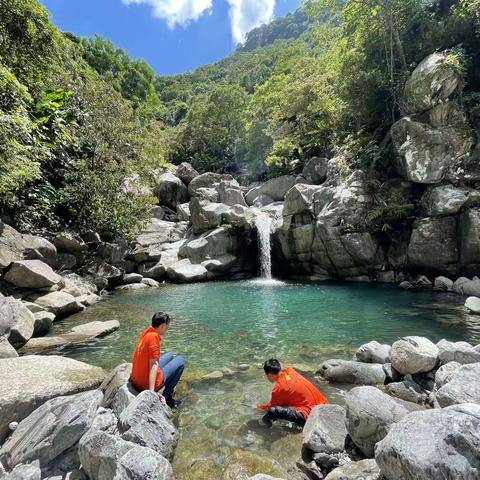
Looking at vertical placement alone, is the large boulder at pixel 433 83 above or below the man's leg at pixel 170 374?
above

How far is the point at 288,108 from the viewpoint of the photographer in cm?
3253

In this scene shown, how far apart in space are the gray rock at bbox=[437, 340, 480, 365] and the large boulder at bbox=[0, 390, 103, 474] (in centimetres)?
647

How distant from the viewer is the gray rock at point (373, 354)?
26.4 feet

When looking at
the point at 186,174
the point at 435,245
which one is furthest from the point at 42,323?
the point at 186,174

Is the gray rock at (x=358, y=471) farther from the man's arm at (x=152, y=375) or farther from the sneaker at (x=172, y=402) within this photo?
the sneaker at (x=172, y=402)

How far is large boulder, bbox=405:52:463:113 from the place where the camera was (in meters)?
19.5

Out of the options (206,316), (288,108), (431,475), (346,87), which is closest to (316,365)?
(431,475)

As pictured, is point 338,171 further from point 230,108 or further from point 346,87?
point 230,108

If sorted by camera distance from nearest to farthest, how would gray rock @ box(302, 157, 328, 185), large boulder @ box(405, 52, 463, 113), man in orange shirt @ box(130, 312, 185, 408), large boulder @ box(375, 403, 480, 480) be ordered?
large boulder @ box(375, 403, 480, 480) < man in orange shirt @ box(130, 312, 185, 408) < large boulder @ box(405, 52, 463, 113) < gray rock @ box(302, 157, 328, 185)

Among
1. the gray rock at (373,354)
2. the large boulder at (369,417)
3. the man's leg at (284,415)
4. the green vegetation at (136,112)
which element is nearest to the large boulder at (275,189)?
the green vegetation at (136,112)

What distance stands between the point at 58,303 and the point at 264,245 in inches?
617

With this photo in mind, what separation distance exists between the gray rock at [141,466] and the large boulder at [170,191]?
34.7m

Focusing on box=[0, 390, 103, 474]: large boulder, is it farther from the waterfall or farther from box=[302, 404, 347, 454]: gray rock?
the waterfall

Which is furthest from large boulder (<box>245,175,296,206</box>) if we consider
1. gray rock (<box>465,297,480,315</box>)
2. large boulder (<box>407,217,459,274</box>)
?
gray rock (<box>465,297,480,315</box>)
